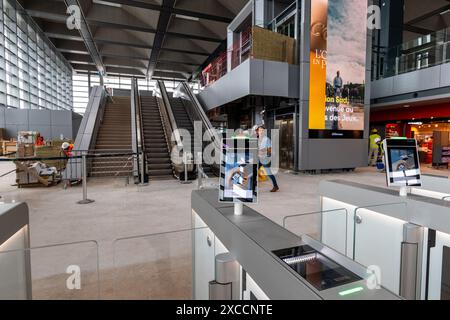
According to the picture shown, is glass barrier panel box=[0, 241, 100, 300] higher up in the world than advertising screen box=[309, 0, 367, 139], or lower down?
lower down

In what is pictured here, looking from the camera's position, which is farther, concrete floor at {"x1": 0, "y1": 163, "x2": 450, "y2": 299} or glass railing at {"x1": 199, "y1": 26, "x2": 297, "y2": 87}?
glass railing at {"x1": 199, "y1": 26, "x2": 297, "y2": 87}

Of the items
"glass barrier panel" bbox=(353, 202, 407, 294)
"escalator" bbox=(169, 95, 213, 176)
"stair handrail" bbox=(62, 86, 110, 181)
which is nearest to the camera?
"glass barrier panel" bbox=(353, 202, 407, 294)

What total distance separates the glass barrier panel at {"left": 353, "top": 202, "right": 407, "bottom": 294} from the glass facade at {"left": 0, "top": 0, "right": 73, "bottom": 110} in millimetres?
18495

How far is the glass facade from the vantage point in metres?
15.4

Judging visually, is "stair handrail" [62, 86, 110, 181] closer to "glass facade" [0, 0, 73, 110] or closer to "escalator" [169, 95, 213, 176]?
"escalator" [169, 95, 213, 176]

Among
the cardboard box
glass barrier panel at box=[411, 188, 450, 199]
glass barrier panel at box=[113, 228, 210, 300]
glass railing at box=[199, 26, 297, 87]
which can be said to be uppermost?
glass railing at box=[199, 26, 297, 87]

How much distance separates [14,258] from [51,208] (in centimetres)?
398

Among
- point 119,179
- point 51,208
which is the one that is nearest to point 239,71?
point 119,179

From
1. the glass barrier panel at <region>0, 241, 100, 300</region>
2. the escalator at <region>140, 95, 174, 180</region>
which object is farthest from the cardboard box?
the glass barrier panel at <region>0, 241, 100, 300</region>

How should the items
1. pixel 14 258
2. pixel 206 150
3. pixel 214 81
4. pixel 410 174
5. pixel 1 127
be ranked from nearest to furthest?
pixel 14 258 → pixel 410 174 → pixel 206 150 → pixel 214 81 → pixel 1 127

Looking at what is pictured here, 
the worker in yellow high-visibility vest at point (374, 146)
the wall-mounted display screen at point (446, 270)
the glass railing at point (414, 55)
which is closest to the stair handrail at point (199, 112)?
the wall-mounted display screen at point (446, 270)

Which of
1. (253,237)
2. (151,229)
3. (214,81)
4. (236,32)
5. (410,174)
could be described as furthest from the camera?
(236,32)

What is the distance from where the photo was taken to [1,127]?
16.9m

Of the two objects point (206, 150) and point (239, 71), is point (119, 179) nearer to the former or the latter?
point (206, 150)
